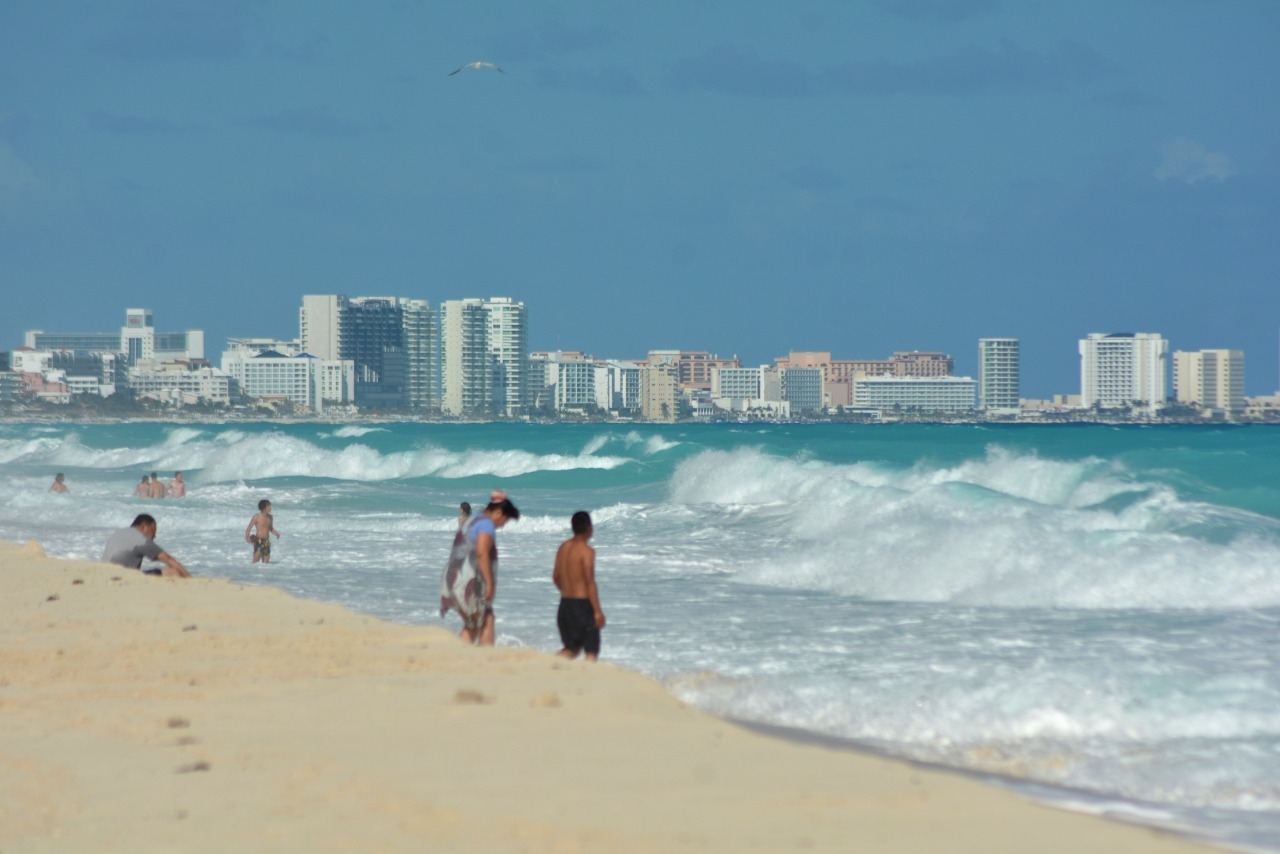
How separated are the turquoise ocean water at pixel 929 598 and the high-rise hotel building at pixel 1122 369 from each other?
12624 cm

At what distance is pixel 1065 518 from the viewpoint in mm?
18328

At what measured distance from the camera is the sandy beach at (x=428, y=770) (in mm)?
5098

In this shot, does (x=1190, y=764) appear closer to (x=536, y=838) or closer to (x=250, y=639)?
(x=536, y=838)

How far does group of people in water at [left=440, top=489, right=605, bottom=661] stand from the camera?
9.06 meters

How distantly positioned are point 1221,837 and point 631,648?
5641 mm

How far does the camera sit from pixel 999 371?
7470 inches

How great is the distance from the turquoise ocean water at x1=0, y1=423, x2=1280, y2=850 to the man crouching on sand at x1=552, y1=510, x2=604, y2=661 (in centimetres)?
69

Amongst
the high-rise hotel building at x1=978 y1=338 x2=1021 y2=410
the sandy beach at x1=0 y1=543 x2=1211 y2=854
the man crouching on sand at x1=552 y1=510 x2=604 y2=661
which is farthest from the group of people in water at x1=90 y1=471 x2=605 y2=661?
the high-rise hotel building at x1=978 y1=338 x2=1021 y2=410

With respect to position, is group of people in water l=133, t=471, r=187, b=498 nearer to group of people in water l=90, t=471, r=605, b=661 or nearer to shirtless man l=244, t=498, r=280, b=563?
shirtless man l=244, t=498, r=280, b=563

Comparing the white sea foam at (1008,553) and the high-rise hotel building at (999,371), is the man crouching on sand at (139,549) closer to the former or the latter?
the white sea foam at (1008,553)

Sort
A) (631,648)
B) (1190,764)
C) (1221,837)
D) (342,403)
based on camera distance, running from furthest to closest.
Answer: (342,403)
(631,648)
(1190,764)
(1221,837)

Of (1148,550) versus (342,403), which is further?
(342,403)

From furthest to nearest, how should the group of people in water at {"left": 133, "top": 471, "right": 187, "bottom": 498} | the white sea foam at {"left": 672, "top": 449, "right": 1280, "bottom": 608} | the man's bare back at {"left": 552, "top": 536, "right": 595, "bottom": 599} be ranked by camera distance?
the group of people in water at {"left": 133, "top": 471, "right": 187, "bottom": 498} < the white sea foam at {"left": 672, "top": 449, "right": 1280, "bottom": 608} < the man's bare back at {"left": 552, "top": 536, "right": 595, "bottom": 599}

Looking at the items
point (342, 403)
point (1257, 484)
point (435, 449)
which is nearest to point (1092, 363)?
point (342, 403)
